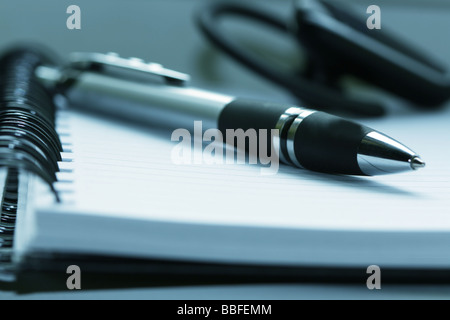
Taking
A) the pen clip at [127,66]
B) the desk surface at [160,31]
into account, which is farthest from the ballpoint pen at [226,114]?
the desk surface at [160,31]

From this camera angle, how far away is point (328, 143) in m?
0.30

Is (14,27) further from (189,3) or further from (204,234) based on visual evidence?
(204,234)

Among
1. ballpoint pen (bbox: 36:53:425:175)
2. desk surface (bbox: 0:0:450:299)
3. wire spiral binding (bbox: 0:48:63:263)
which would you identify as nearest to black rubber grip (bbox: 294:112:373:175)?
ballpoint pen (bbox: 36:53:425:175)

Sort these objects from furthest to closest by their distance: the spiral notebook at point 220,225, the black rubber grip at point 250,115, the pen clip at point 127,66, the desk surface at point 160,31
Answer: the desk surface at point 160,31 → the pen clip at point 127,66 → the black rubber grip at point 250,115 → the spiral notebook at point 220,225

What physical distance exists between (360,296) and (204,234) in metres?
0.07

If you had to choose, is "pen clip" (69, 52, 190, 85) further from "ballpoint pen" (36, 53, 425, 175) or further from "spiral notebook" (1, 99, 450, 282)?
"spiral notebook" (1, 99, 450, 282)

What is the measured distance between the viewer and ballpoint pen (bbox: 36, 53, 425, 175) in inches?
11.2

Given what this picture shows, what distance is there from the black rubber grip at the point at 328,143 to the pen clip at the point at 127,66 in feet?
0.49

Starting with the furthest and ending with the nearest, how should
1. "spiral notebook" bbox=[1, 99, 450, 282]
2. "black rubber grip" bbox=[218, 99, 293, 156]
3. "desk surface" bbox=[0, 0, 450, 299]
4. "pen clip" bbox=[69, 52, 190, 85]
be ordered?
1. "desk surface" bbox=[0, 0, 450, 299]
2. "pen clip" bbox=[69, 52, 190, 85]
3. "black rubber grip" bbox=[218, 99, 293, 156]
4. "spiral notebook" bbox=[1, 99, 450, 282]

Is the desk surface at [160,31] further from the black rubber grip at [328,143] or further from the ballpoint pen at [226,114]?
the black rubber grip at [328,143]

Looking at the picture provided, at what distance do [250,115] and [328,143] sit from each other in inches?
2.7

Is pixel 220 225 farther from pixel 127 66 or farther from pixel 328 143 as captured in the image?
pixel 127 66

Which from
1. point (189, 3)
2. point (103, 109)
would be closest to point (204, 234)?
point (103, 109)

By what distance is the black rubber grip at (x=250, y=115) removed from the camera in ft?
1.10
